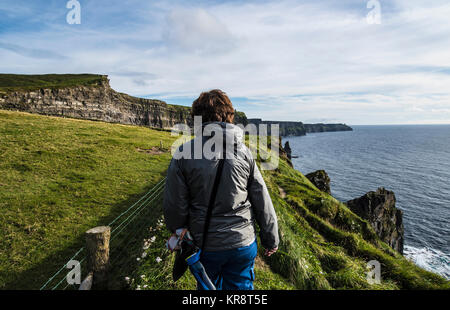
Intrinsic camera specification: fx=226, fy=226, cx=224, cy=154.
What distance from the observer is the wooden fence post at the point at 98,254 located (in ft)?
15.3

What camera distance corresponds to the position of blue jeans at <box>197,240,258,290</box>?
2.84 m

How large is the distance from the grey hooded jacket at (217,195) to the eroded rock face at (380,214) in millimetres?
23416

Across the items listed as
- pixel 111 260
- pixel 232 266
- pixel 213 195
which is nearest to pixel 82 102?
pixel 111 260

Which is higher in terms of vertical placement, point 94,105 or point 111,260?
point 94,105

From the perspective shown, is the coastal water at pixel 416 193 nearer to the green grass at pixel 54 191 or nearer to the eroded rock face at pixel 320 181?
the eroded rock face at pixel 320 181

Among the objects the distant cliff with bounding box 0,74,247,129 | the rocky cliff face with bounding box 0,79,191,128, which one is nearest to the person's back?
the distant cliff with bounding box 0,74,247,129

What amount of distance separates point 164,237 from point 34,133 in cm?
2266

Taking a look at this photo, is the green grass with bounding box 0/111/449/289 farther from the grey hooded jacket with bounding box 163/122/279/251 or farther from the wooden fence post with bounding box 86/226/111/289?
the grey hooded jacket with bounding box 163/122/279/251

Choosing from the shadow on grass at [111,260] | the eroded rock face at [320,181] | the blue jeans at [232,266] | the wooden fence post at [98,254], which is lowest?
the eroded rock face at [320,181]

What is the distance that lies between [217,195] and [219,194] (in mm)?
28

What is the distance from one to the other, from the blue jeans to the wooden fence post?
2.85 meters

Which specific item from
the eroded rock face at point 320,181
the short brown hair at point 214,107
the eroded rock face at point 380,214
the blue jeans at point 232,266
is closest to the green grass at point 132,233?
the blue jeans at point 232,266

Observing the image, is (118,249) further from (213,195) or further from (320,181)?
(320,181)

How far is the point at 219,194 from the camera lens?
2.71 metres
